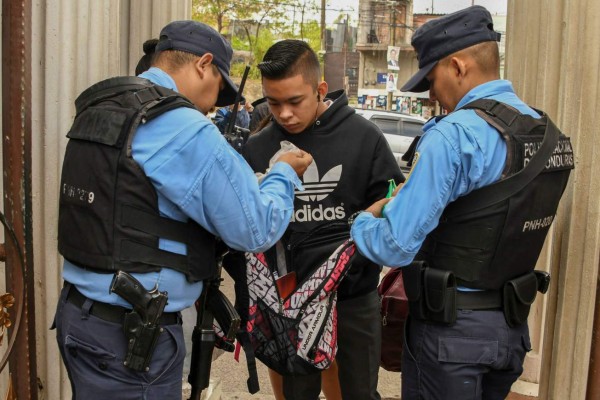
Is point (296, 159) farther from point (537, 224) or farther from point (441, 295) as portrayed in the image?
point (537, 224)

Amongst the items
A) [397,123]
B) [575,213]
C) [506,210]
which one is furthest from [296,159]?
[397,123]

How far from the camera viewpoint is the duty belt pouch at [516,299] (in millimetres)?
Result: 2482

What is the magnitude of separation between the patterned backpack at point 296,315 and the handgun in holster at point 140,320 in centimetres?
74

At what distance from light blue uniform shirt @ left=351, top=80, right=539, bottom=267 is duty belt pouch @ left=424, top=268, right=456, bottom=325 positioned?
0.11 metres

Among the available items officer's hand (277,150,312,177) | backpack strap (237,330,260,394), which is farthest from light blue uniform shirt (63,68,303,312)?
backpack strap (237,330,260,394)

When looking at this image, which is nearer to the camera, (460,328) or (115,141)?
(115,141)

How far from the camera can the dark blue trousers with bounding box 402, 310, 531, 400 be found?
244cm

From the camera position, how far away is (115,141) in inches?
84.7

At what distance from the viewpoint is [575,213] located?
2928 mm

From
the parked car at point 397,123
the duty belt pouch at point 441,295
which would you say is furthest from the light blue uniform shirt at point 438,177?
the parked car at point 397,123

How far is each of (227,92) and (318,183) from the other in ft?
2.27

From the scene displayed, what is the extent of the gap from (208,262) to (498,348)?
104 centimetres

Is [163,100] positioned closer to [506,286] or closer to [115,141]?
[115,141]

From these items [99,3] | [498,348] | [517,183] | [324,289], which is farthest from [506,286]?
[99,3]
